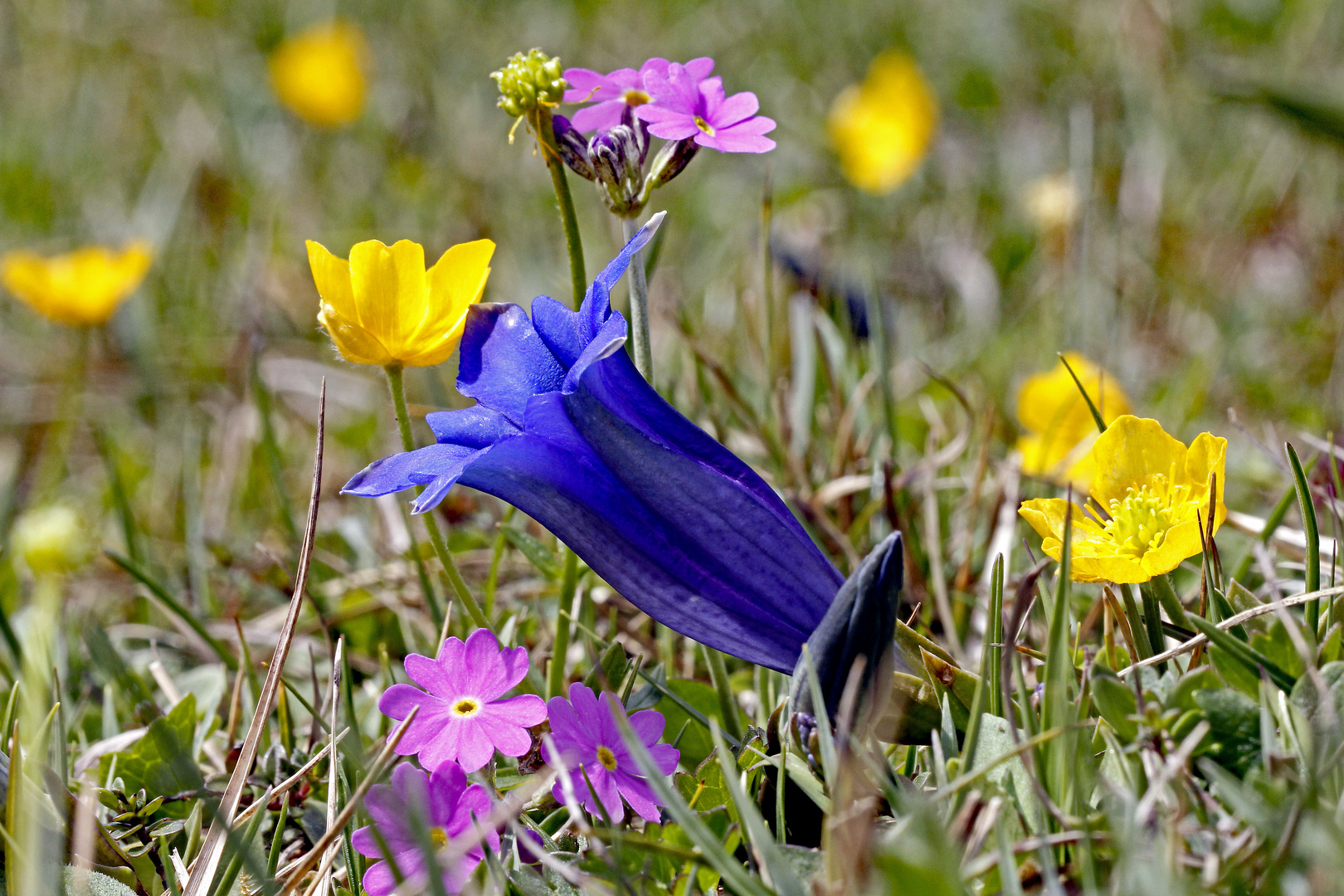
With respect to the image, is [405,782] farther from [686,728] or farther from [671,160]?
[671,160]

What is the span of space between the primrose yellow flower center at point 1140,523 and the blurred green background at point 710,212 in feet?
3.46

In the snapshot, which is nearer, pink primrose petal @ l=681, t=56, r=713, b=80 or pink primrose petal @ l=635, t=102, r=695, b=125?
pink primrose petal @ l=635, t=102, r=695, b=125

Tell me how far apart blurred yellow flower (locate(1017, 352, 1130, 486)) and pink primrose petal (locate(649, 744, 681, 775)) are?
122 centimetres

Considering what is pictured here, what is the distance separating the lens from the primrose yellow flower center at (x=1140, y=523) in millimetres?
1268

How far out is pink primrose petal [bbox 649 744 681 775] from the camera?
127 cm

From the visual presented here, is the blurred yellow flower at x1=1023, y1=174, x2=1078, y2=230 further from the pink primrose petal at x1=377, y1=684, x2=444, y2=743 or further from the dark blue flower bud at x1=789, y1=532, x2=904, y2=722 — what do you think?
the pink primrose petal at x1=377, y1=684, x2=444, y2=743

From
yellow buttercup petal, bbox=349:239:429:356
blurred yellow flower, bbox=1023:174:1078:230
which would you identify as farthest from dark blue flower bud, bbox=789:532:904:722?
blurred yellow flower, bbox=1023:174:1078:230

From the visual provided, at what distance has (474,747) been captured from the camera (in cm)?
124

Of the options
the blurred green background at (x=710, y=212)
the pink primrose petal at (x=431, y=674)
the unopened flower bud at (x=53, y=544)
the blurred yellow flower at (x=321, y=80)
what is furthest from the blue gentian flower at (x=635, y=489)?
the blurred yellow flower at (x=321, y=80)

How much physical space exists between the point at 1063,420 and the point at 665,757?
1416mm

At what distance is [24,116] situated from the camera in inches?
208

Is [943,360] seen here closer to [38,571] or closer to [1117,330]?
[1117,330]

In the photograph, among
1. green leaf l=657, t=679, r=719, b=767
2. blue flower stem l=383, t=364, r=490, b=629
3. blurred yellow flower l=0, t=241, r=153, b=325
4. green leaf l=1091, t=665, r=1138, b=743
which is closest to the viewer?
green leaf l=1091, t=665, r=1138, b=743

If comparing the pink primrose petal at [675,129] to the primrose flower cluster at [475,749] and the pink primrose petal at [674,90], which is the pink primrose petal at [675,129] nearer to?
the pink primrose petal at [674,90]
